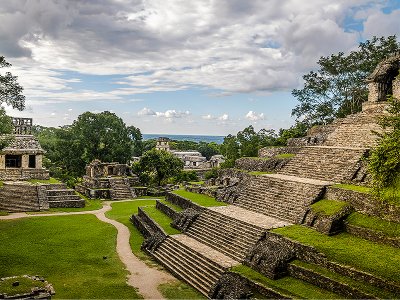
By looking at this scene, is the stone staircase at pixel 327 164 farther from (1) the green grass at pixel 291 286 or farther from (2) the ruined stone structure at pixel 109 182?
(2) the ruined stone structure at pixel 109 182

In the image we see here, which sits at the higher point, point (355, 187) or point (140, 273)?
point (355, 187)

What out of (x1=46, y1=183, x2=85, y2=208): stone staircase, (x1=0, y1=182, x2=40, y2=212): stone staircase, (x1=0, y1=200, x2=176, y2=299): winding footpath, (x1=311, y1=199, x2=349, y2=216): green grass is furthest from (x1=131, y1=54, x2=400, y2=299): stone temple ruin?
(x1=0, y1=182, x2=40, y2=212): stone staircase

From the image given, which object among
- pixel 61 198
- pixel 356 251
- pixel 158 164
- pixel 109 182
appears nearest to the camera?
pixel 356 251

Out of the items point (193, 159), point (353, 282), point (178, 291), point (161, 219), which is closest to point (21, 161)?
point (161, 219)

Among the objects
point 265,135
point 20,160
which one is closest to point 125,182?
point 20,160

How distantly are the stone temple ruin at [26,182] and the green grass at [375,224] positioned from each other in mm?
20443

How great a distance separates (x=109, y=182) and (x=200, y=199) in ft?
52.9

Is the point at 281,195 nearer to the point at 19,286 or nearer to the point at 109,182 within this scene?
the point at 19,286

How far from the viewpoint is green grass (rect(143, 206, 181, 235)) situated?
18.8m

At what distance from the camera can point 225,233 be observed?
16234 mm

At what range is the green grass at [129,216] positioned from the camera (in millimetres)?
17727

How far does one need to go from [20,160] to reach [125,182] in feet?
30.3

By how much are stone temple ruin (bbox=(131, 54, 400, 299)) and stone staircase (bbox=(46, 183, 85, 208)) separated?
745 centimetres

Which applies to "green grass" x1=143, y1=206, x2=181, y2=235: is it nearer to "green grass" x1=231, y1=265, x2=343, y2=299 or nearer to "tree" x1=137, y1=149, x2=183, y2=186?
"green grass" x1=231, y1=265, x2=343, y2=299
